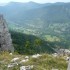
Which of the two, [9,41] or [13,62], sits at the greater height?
[13,62]

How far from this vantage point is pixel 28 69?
46.0 feet

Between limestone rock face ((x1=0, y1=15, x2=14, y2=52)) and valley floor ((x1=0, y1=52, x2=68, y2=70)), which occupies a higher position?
valley floor ((x1=0, y1=52, x2=68, y2=70))

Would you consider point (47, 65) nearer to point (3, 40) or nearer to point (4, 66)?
point (4, 66)

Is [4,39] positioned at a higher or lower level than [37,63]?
lower

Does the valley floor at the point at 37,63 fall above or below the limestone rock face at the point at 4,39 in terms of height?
above

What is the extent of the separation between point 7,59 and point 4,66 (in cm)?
228

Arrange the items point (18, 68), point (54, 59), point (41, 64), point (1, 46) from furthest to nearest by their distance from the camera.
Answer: point (1, 46), point (54, 59), point (41, 64), point (18, 68)

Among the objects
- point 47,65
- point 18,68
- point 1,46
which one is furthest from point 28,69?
point 1,46

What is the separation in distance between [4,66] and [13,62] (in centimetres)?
126

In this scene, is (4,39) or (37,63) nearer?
(37,63)

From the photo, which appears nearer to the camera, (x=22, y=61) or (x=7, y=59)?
(x=22, y=61)

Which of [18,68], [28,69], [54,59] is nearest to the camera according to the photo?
[28,69]

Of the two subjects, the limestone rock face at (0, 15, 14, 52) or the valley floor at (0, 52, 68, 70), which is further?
the limestone rock face at (0, 15, 14, 52)

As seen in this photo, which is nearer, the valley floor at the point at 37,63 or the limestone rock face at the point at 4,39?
the valley floor at the point at 37,63
